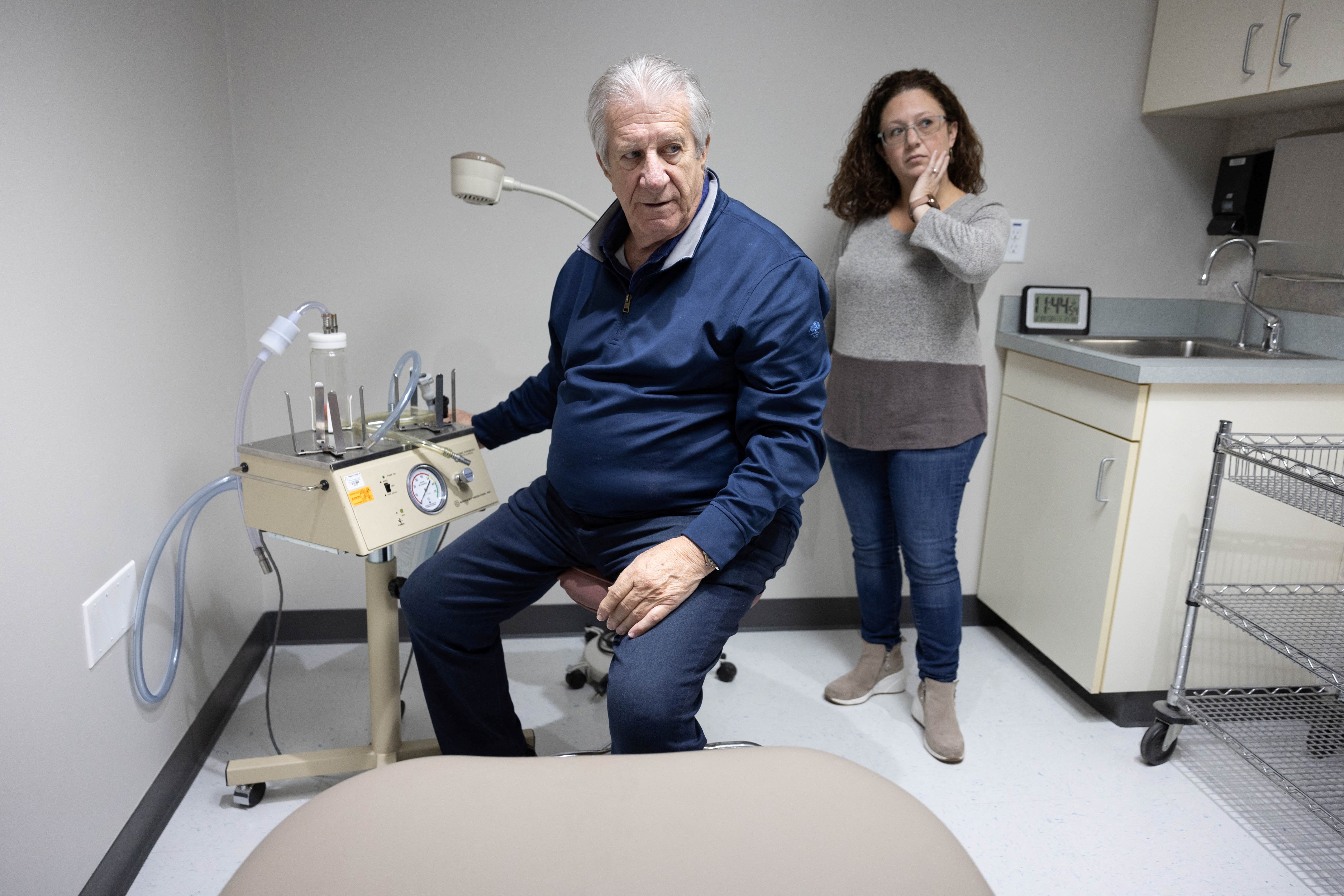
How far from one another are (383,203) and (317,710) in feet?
4.02

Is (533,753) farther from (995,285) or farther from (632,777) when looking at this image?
(995,285)

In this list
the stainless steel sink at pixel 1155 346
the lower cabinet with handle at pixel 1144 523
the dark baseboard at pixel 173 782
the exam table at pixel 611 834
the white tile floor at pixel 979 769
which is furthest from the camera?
the stainless steel sink at pixel 1155 346

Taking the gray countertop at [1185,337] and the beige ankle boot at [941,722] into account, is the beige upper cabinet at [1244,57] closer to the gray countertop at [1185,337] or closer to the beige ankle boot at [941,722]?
the gray countertop at [1185,337]

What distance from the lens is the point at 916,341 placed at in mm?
1848

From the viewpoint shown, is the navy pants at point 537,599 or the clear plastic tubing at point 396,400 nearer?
the navy pants at point 537,599

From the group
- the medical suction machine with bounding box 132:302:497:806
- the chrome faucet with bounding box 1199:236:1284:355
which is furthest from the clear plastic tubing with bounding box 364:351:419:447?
the chrome faucet with bounding box 1199:236:1284:355

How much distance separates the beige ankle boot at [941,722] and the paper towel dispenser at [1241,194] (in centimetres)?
146

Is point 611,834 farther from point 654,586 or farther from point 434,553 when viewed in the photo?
point 434,553

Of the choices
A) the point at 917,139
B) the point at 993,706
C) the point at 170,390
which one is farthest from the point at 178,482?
the point at 993,706

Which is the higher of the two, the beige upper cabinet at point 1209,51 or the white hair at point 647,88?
the beige upper cabinet at point 1209,51

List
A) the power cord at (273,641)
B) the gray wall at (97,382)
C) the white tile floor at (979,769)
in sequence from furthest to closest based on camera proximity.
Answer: the power cord at (273,641) → the white tile floor at (979,769) → the gray wall at (97,382)

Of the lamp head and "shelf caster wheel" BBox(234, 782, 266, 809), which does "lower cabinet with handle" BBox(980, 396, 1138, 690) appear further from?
"shelf caster wheel" BBox(234, 782, 266, 809)

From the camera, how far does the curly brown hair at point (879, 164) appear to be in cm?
188

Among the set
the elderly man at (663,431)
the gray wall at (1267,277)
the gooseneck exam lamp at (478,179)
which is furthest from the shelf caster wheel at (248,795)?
the gray wall at (1267,277)
